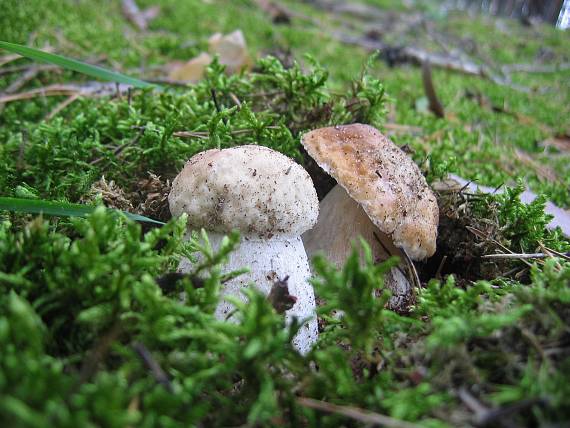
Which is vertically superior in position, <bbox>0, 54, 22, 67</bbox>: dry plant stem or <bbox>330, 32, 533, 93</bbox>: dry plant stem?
<bbox>0, 54, 22, 67</bbox>: dry plant stem

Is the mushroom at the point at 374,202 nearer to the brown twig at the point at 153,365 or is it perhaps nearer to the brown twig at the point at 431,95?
the brown twig at the point at 153,365

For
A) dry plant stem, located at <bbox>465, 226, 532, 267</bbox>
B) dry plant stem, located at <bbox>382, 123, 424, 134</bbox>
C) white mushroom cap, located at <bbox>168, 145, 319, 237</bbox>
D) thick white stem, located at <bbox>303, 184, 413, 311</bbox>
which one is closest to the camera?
white mushroom cap, located at <bbox>168, 145, 319, 237</bbox>

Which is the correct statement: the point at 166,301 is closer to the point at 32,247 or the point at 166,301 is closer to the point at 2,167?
the point at 32,247

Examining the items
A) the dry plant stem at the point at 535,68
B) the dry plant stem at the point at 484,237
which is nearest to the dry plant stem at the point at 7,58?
the dry plant stem at the point at 484,237

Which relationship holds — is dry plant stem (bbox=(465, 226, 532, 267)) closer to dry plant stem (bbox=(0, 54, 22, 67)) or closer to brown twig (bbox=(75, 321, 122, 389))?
brown twig (bbox=(75, 321, 122, 389))

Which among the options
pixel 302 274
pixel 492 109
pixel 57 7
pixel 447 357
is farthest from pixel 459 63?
pixel 447 357

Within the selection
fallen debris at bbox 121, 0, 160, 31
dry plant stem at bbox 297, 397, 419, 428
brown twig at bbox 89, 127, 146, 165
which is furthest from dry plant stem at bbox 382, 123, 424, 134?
fallen debris at bbox 121, 0, 160, 31
